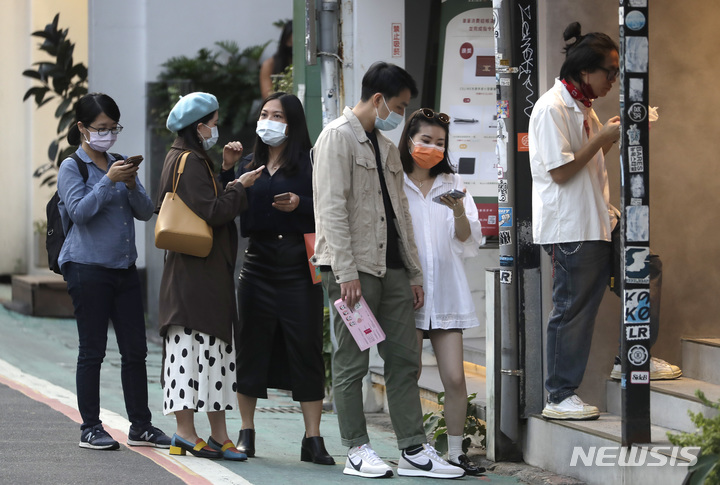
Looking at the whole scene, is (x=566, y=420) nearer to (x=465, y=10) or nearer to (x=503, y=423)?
(x=503, y=423)

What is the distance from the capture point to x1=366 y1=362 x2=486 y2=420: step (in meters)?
6.90

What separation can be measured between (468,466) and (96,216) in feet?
7.96

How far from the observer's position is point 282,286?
19.4ft

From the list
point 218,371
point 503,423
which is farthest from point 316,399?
point 503,423

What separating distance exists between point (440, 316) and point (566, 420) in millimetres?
849

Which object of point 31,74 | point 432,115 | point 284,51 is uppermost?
point 284,51

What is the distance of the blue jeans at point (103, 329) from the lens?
5.90 m

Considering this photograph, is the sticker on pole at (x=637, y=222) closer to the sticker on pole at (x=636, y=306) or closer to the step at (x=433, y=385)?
the sticker on pole at (x=636, y=306)

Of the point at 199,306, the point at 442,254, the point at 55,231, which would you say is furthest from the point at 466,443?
the point at 55,231

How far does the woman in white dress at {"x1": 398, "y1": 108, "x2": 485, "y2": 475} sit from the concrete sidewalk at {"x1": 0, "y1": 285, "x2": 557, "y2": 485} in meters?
0.49

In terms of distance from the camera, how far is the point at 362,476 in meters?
5.46

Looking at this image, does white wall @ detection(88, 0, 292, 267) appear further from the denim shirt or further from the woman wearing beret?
the woman wearing beret

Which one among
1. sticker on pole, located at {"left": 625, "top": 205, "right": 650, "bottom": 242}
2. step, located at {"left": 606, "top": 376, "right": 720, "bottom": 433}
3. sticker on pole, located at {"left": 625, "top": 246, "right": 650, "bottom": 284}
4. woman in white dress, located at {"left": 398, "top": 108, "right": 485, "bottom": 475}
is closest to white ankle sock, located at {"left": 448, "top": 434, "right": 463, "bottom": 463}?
woman in white dress, located at {"left": 398, "top": 108, "right": 485, "bottom": 475}

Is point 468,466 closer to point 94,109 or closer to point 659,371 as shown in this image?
point 659,371
